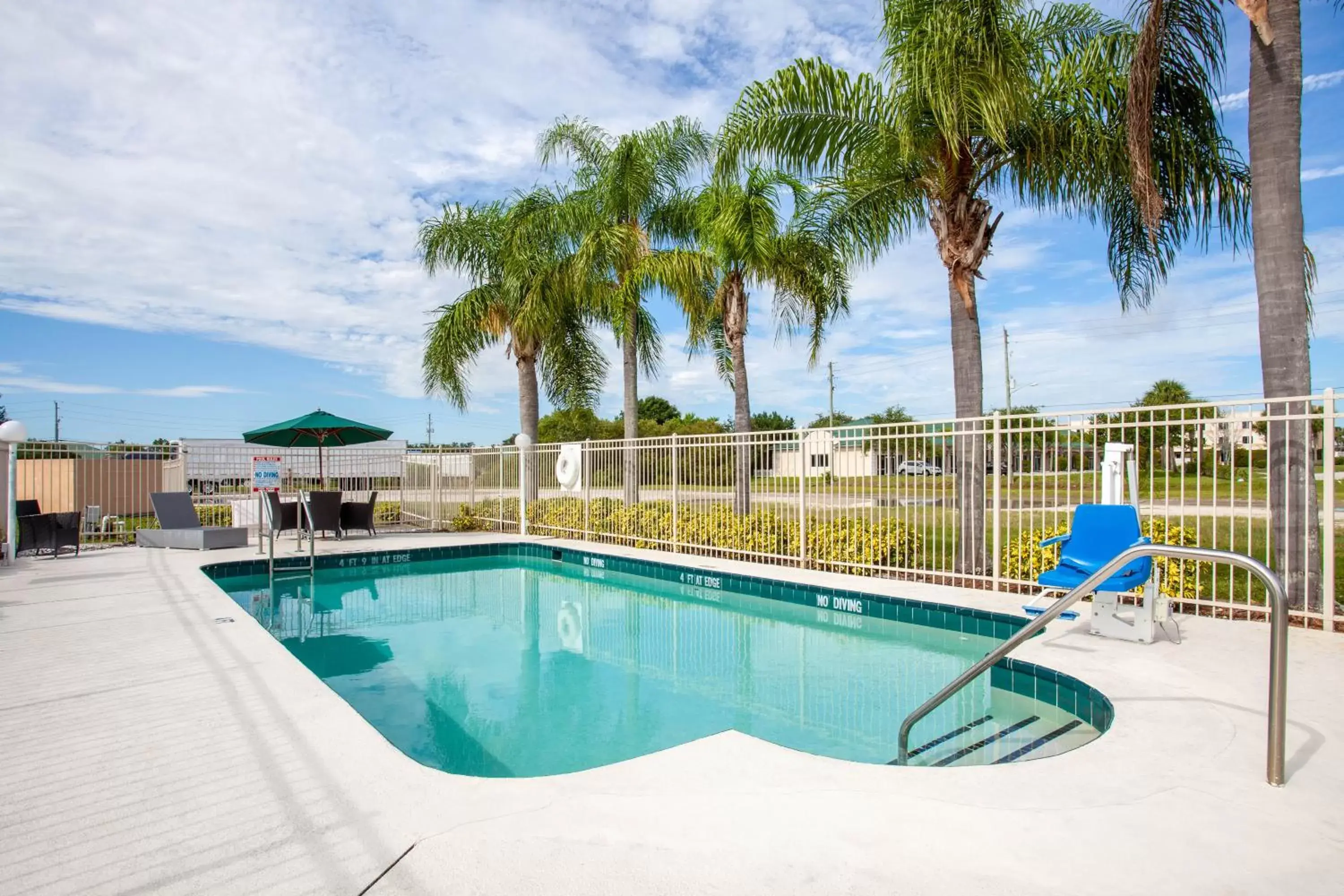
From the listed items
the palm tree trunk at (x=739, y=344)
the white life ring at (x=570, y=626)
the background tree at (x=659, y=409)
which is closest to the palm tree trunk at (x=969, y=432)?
the palm tree trunk at (x=739, y=344)

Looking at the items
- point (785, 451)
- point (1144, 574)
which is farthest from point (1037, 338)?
point (1144, 574)

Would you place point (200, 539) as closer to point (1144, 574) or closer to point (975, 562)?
point (975, 562)

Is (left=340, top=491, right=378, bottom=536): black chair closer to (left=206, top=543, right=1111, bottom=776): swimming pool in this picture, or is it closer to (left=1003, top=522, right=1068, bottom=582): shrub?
(left=206, top=543, right=1111, bottom=776): swimming pool

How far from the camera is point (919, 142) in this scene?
7.88m

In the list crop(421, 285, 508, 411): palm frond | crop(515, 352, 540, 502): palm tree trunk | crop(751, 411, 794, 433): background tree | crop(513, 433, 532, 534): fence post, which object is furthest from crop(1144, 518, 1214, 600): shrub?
crop(751, 411, 794, 433): background tree

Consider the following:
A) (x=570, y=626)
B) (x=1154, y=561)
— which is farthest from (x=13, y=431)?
(x=1154, y=561)

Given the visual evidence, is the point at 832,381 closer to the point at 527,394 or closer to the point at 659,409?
the point at 659,409

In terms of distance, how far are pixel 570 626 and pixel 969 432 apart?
460 centimetres

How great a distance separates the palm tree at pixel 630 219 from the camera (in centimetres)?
1225

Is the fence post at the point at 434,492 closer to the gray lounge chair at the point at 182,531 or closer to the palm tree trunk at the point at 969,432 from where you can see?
the gray lounge chair at the point at 182,531

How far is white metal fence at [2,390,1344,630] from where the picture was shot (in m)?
5.72

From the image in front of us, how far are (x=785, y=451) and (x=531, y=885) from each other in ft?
24.7

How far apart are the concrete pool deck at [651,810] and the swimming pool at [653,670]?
72 centimetres

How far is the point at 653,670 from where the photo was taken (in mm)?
5891
